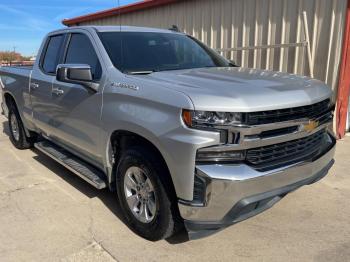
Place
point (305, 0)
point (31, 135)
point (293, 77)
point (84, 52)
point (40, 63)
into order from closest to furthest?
point (293, 77), point (84, 52), point (40, 63), point (31, 135), point (305, 0)

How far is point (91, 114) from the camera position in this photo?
12.4 ft

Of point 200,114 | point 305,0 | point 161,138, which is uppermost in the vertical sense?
point 305,0

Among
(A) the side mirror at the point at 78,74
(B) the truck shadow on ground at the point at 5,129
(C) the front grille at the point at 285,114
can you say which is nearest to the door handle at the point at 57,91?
(A) the side mirror at the point at 78,74

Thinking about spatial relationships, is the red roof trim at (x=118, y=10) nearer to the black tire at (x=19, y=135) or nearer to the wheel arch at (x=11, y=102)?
the wheel arch at (x=11, y=102)

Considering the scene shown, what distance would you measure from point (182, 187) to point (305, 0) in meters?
5.35

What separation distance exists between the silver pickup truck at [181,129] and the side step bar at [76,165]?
0.02 meters

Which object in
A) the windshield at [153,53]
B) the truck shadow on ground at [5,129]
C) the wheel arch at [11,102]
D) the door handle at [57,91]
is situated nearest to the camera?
the windshield at [153,53]

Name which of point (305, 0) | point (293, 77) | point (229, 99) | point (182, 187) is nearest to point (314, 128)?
point (293, 77)

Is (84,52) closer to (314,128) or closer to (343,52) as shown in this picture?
(314,128)

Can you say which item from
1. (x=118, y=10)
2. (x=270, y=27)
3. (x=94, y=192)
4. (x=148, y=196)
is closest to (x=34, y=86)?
(x=94, y=192)

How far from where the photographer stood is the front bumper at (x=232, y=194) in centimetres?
261

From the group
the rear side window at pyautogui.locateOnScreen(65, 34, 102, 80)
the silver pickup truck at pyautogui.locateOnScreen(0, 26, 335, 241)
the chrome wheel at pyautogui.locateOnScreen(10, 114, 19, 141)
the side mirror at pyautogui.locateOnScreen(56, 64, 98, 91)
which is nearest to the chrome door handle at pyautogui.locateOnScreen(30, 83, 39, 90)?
the silver pickup truck at pyautogui.locateOnScreen(0, 26, 335, 241)

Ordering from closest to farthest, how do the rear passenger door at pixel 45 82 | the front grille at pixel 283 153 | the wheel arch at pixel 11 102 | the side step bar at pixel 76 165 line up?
the front grille at pixel 283 153 < the side step bar at pixel 76 165 < the rear passenger door at pixel 45 82 < the wheel arch at pixel 11 102

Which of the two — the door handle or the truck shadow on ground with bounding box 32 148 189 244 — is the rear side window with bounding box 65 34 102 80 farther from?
the truck shadow on ground with bounding box 32 148 189 244
